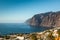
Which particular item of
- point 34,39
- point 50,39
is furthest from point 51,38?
point 34,39

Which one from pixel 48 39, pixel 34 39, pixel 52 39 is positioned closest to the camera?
pixel 52 39

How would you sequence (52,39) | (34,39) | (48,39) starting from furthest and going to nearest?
(34,39), (48,39), (52,39)

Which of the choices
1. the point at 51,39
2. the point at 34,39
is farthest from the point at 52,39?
the point at 34,39

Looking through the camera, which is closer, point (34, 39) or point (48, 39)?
point (48, 39)

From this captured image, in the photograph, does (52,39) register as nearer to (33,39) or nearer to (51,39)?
(51,39)

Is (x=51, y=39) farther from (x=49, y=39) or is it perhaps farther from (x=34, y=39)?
(x=34, y=39)

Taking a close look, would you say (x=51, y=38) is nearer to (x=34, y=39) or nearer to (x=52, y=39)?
(x=52, y=39)

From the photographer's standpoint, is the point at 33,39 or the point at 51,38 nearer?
the point at 51,38
